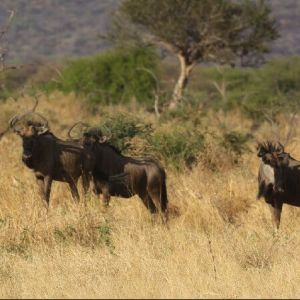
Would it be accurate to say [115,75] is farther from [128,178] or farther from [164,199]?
[164,199]

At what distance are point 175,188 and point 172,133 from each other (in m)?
2.94

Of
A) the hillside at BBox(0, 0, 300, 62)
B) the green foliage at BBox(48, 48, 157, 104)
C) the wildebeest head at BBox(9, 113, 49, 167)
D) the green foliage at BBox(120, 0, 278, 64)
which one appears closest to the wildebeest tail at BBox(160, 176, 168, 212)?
the wildebeest head at BBox(9, 113, 49, 167)

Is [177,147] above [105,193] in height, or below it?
below

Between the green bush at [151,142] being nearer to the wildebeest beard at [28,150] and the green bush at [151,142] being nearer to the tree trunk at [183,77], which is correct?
the wildebeest beard at [28,150]

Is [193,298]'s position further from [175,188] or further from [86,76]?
[86,76]

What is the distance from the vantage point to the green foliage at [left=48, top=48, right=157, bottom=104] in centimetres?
A: 2953

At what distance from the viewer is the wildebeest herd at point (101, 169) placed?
10.4m

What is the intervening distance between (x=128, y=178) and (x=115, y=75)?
2006 cm

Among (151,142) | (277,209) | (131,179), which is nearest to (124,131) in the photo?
(151,142)

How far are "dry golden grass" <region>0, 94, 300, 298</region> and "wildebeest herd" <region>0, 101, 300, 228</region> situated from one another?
0.63 feet

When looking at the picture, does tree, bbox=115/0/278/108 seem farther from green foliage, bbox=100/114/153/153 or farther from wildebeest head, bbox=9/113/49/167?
wildebeest head, bbox=9/113/49/167

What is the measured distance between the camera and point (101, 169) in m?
11.5

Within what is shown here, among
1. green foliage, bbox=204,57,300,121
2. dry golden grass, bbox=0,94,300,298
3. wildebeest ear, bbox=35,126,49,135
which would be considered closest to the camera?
dry golden grass, bbox=0,94,300,298

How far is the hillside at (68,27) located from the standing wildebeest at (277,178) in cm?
7930
